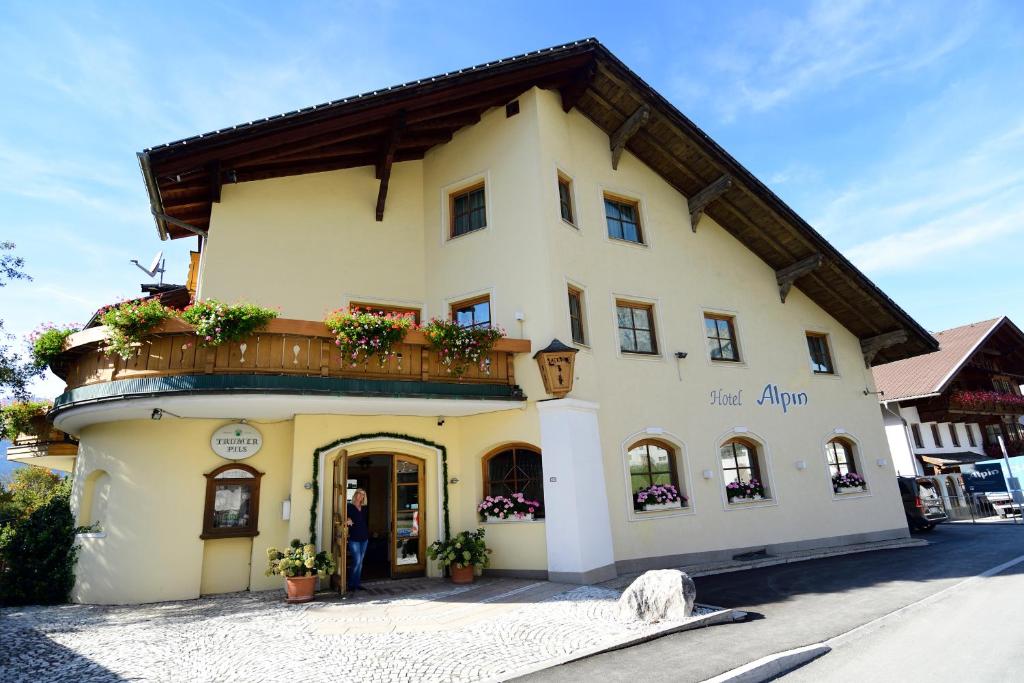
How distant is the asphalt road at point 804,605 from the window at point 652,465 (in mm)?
2085

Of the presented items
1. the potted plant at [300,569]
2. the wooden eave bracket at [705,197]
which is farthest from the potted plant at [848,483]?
the potted plant at [300,569]

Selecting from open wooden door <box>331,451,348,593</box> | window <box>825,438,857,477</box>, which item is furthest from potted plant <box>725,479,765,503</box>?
open wooden door <box>331,451,348,593</box>

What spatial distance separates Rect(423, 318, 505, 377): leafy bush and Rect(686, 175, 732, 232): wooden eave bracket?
278 inches

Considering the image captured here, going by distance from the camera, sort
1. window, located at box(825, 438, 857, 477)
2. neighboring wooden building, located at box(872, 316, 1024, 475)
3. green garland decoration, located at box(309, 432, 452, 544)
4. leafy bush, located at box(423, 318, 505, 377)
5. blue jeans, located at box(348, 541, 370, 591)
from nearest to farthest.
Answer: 1. blue jeans, located at box(348, 541, 370, 591)
2. leafy bush, located at box(423, 318, 505, 377)
3. green garland decoration, located at box(309, 432, 452, 544)
4. window, located at box(825, 438, 857, 477)
5. neighboring wooden building, located at box(872, 316, 1024, 475)

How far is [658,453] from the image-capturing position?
1155 centimetres

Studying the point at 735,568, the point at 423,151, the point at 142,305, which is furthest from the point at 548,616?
the point at 423,151

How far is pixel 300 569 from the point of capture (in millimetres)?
8516

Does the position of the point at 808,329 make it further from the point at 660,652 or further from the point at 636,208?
the point at 660,652

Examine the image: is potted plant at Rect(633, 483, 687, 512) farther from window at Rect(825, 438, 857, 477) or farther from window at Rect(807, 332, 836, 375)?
window at Rect(807, 332, 836, 375)

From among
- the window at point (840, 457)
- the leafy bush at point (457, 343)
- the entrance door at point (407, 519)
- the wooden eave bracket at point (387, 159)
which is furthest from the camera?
the window at point (840, 457)

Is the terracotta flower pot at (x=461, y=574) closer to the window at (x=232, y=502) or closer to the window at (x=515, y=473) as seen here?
the window at (x=515, y=473)

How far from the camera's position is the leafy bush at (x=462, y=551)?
374 inches

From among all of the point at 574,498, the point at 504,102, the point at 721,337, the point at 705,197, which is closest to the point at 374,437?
the point at 574,498

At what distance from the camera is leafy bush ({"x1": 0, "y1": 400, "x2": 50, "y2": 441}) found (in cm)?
1104
